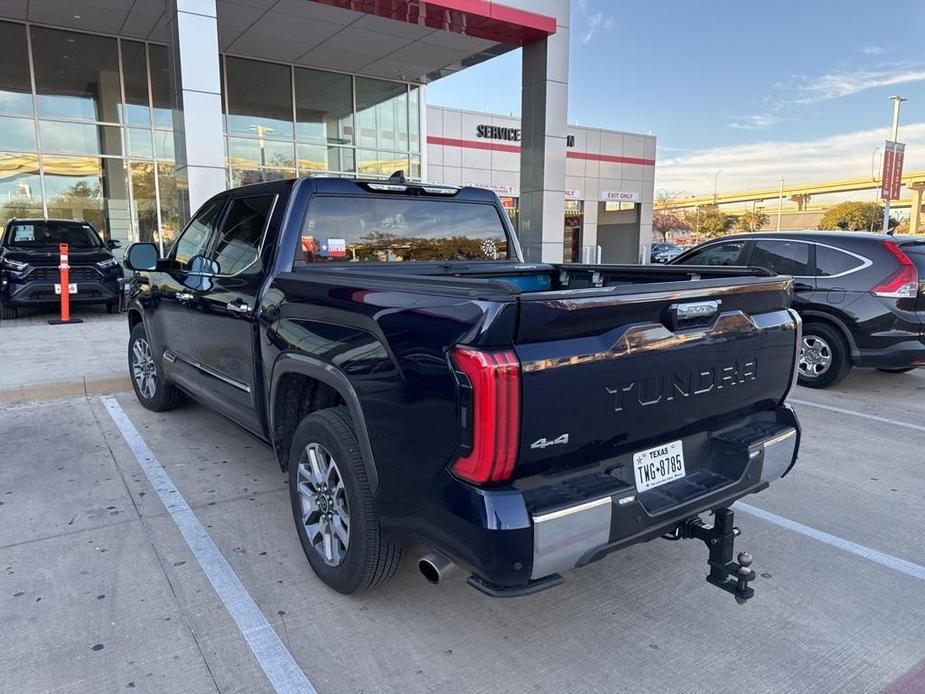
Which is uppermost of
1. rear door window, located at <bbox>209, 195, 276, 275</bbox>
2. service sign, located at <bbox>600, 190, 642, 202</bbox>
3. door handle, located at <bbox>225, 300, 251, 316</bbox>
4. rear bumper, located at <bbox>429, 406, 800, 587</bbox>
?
service sign, located at <bbox>600, 190, 642, 202</bbox>

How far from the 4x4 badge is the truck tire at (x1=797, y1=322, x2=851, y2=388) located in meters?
6.07

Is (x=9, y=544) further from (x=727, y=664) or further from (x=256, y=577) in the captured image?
(x=727, y=664)

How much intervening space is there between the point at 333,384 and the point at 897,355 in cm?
648

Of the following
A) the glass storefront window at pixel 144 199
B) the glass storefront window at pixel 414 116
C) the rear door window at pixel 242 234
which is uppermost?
the glass storefront window at pixel 414 116

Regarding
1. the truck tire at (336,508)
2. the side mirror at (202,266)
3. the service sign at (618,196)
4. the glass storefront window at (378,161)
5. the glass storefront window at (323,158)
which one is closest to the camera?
the truck tire at (336,508)

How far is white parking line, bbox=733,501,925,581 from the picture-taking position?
3.38 meters

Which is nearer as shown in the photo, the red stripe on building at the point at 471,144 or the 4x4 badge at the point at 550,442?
the 4x4 badge at the point at 550,442

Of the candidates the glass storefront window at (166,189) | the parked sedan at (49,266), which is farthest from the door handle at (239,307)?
the glass storefront window at (166,189)

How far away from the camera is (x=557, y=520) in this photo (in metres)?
2.16

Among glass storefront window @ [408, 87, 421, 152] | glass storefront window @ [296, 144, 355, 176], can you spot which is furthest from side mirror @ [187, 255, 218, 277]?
glass storefront window @ [408, 87, 421, 152]

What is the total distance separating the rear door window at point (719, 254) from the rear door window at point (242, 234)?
602 centimetres

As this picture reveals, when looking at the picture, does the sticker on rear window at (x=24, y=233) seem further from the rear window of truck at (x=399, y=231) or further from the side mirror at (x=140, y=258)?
the rear window of truck at (x=399, y=231)

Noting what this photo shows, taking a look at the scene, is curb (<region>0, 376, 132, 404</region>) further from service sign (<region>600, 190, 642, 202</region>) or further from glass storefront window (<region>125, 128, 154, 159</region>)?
service sign (<region>600, 190, 642, 202</region>)

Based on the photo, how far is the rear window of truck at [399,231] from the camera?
3785mm
